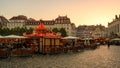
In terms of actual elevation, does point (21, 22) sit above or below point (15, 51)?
above

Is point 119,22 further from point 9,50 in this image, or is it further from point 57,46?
point 9,50

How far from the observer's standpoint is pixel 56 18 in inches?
6732

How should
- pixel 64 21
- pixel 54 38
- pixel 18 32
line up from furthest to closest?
pixel 64 21, pixel 18 32, pixel 54 38

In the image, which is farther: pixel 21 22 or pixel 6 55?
pixel 21 22

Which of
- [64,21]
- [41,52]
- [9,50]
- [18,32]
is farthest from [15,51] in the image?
[64,21]

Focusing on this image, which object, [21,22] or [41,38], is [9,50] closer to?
[41,38]

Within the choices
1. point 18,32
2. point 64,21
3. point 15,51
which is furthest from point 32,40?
point 64,21

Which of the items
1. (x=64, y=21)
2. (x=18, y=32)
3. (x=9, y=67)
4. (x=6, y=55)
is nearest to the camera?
(x=9, y=67)

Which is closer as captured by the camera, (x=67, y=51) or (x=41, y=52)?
(x=41, y=52)

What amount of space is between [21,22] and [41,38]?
434 ft

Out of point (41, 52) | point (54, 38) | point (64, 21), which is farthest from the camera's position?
point (64, 21)

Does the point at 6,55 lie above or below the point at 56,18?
below

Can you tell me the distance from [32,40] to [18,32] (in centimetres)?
7909

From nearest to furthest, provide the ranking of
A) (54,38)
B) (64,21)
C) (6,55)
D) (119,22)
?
(6,55)
(54,38)
(119,22)
(64,21)
